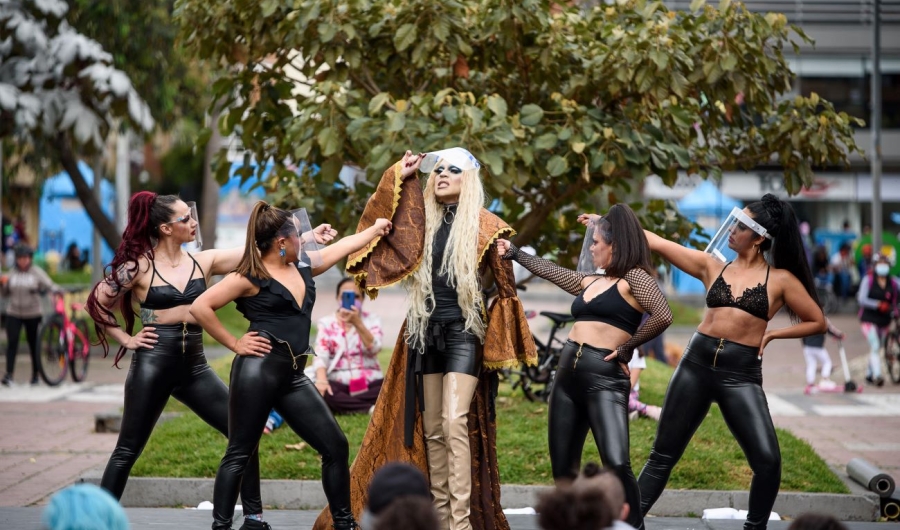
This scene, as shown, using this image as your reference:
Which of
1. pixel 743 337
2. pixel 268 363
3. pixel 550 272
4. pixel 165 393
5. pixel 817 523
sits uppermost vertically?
pixel 550 272

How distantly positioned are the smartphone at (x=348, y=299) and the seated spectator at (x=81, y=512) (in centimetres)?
563

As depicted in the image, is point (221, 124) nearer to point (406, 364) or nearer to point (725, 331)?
point (406, 364)

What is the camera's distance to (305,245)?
6254mm

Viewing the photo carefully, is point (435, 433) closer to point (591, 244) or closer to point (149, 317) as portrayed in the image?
point (591, 244)

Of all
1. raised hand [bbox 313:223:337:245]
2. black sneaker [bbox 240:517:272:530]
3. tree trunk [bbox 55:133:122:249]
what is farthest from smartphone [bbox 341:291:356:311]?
tree trunk [bbox 55:133:122:249]

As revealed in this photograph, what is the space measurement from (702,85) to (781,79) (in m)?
1.01

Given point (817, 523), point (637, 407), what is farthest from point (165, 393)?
point (637, 407)

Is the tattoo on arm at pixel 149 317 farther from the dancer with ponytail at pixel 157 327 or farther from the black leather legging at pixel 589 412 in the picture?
the black leather legging at pixel 589 412

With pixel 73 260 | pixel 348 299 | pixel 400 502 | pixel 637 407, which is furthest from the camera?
pixel 73 260

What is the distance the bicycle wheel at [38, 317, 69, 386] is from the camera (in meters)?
15.0

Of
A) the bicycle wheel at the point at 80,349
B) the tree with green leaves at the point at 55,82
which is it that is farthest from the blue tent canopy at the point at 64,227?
the bicycle wheel at the point at 80,349

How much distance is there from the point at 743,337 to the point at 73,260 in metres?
37.1

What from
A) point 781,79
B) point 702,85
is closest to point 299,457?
point 702,85

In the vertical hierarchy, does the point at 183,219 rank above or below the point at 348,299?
above
